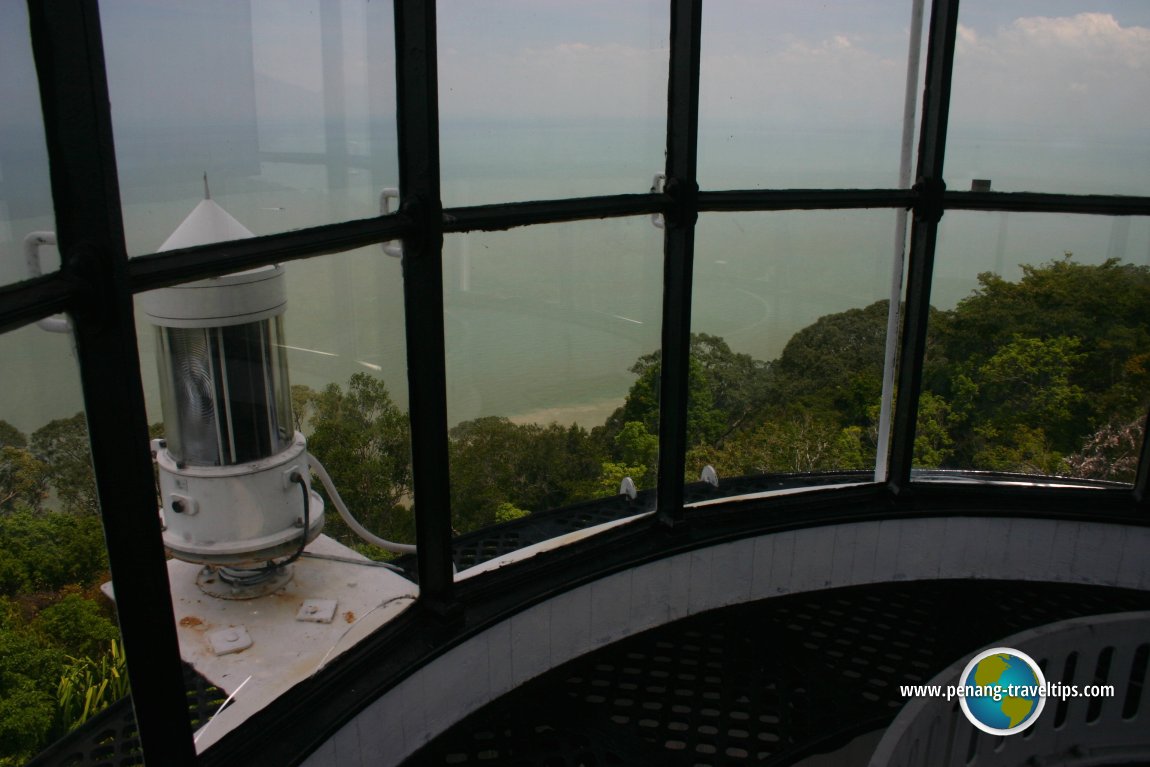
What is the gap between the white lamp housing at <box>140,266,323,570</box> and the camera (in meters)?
2.34

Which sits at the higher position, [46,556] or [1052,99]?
[1052,99]

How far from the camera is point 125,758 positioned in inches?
86.4

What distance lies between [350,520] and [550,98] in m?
1.61

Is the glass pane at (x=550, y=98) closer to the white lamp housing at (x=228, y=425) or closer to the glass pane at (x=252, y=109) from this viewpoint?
the glass pane at (x=252, y=109)

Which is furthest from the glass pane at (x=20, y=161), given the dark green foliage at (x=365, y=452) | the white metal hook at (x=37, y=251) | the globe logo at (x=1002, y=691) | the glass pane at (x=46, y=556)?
the globe logo at (x=1002, y=691)

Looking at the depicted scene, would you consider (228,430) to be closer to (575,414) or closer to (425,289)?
(425,289)

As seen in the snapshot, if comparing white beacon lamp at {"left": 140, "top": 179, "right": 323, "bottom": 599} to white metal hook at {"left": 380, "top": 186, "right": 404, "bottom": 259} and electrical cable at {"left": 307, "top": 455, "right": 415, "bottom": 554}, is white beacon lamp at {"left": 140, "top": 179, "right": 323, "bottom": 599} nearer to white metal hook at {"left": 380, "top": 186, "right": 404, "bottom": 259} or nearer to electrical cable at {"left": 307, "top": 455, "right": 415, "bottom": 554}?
electrical cable at {"left": 307, "top": 455, "right": 415, "bottom": 554}

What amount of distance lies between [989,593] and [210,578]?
3409 mm

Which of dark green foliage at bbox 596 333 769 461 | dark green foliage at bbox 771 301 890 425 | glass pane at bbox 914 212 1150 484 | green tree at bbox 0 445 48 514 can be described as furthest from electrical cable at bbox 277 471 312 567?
glass pane at bbox 914 212 1150 484

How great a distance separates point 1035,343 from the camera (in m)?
4.23

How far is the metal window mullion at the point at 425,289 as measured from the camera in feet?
8.77

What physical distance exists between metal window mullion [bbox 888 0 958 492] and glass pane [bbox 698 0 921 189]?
9 centimetres

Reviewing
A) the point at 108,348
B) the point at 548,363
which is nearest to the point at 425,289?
the point at 548,363

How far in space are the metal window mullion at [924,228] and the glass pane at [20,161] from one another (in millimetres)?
3412
